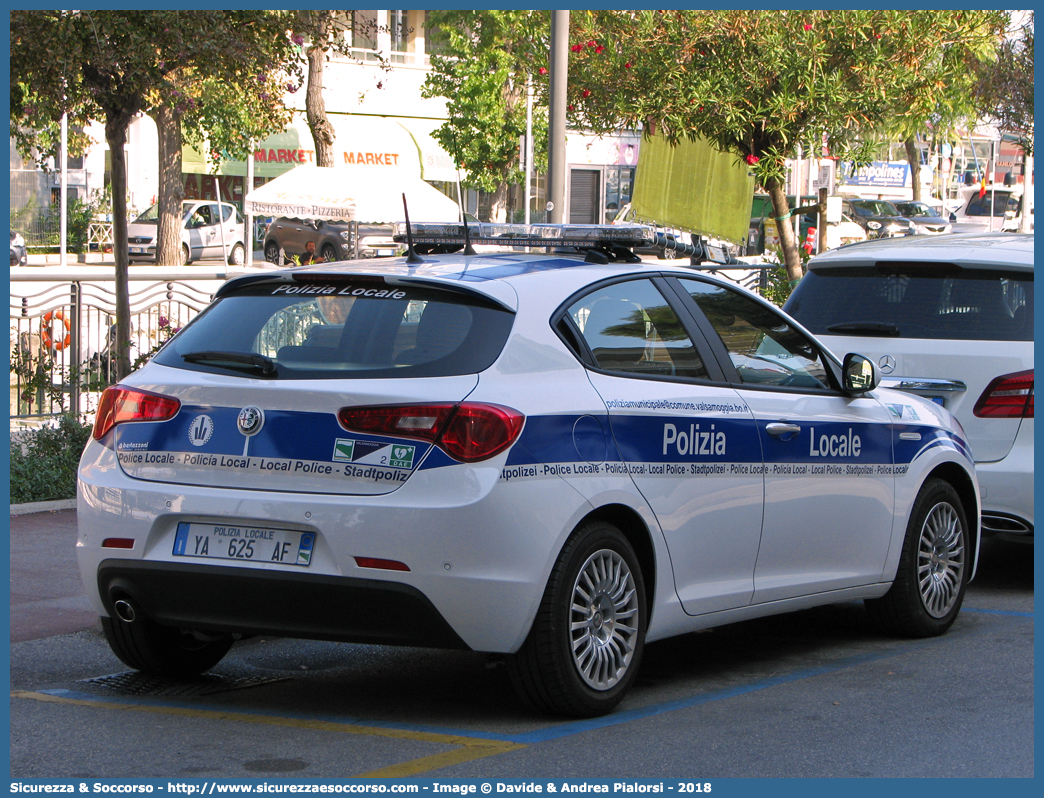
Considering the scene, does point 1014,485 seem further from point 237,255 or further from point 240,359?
point 237,255

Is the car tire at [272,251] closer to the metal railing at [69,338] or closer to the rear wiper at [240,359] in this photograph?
the metal railing at [69,338]

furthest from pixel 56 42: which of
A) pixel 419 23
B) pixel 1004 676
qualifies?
pixel 419 23

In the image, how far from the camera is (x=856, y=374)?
21.1 ft

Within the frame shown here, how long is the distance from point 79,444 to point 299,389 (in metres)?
6.32

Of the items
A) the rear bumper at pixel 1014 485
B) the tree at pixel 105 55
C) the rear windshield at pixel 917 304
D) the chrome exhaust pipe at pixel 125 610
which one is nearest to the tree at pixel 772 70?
the tree at pixel 105 55

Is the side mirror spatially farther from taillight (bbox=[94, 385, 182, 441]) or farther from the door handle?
taillight (bbox=[94, 385, 182, 441])

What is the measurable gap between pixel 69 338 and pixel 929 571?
307 inches

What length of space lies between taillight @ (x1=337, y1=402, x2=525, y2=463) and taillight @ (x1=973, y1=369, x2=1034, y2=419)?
12.3ft

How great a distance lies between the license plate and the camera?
4.88m

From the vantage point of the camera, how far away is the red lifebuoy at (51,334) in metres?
12.0

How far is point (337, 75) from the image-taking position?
4772 cm

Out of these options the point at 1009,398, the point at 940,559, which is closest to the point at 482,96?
the point at 1009,398

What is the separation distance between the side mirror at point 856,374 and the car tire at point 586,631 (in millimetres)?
1611

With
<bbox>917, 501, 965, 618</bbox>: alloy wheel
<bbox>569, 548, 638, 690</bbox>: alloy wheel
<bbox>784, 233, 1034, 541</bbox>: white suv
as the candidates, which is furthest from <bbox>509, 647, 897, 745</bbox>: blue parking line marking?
<bbox>784, 233, 1034, 541</bbox>: white suv
